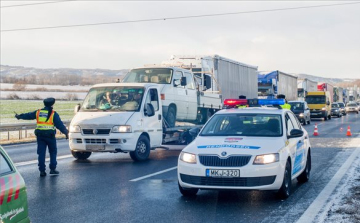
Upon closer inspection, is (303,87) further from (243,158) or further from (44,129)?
(243,158)

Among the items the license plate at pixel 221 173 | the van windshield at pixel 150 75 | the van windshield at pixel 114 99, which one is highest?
the van windshield at pixel 150 75

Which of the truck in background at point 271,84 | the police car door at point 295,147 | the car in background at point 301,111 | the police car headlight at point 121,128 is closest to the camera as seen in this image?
the police car door at point 295,147

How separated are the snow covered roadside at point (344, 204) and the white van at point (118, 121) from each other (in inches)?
215

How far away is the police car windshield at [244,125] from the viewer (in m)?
10.0

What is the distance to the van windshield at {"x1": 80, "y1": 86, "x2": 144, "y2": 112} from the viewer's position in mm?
15148

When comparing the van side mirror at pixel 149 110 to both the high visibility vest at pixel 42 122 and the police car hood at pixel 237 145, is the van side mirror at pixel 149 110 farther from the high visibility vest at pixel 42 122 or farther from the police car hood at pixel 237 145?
the police car hood at pixel 237 145

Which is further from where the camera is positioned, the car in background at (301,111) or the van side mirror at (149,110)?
the car in background at (301,111)

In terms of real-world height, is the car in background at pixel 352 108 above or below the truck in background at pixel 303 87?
below

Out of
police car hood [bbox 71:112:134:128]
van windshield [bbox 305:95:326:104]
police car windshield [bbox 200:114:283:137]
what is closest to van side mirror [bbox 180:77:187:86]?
police car hood [bbox 71:112:134:128]

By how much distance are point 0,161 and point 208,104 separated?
15.5 m

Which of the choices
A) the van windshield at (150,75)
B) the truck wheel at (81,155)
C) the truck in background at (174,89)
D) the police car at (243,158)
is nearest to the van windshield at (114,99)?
the truck wheel at (81,155)

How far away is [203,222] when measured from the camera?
7598mm

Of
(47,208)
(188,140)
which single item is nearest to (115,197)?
(47,208)

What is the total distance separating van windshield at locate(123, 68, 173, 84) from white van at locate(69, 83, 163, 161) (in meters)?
1.48
